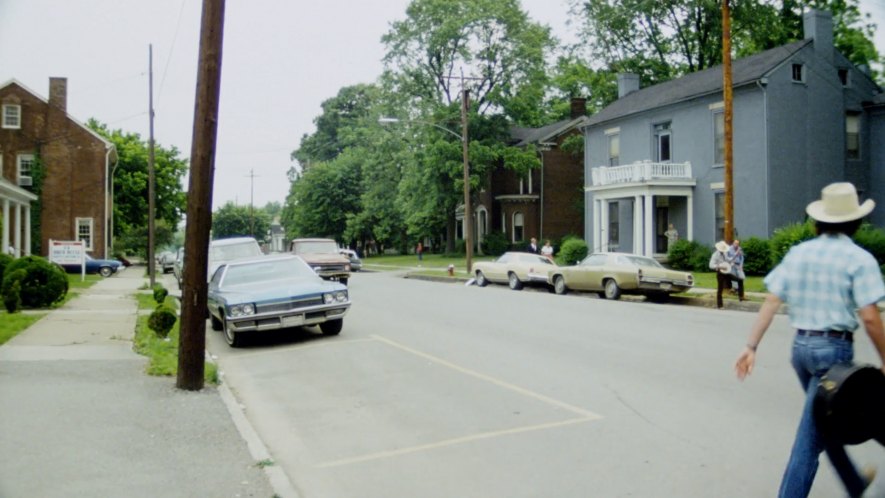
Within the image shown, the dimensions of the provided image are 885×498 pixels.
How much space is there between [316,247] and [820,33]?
21.9 meters

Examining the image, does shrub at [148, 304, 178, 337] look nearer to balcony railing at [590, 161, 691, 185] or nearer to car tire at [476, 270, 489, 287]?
car tire at [476, 270, 489, 287]

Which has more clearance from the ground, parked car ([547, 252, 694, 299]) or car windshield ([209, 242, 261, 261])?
car windshield ([209, 242, 261, 261])

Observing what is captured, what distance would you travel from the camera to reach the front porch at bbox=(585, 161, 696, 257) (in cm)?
→ 3381

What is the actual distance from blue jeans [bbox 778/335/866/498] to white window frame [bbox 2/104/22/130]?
50.4 metres

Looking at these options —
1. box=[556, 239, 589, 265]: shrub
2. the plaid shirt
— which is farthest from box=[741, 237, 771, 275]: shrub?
the plaid shirt

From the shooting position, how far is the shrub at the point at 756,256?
27.7 m

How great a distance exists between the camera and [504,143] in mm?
51500

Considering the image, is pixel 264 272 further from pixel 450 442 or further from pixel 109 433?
pixel 450 442

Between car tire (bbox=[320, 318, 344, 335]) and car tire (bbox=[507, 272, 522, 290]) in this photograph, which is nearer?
car tire (bbox=[320, 318, 344, 335])

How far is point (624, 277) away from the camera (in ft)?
73.2

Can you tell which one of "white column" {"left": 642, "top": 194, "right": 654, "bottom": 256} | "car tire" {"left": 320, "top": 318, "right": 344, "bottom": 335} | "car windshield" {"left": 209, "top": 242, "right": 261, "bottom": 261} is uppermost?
"white column" {"left": 642, "top": 194, "right": 654, "bottom": 256}

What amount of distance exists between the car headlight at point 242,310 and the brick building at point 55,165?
3743 cm

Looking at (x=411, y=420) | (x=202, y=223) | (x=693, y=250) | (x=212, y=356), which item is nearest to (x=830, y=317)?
(x=411, y=420)

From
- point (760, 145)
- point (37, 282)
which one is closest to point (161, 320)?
point (37, 282)
